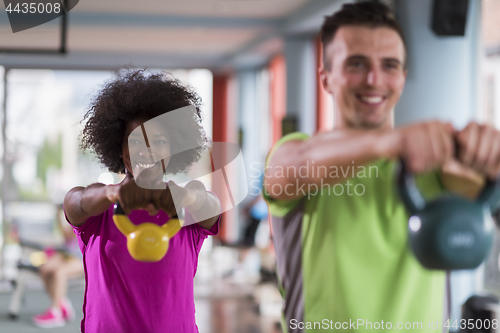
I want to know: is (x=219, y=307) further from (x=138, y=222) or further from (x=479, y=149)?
(x=479, y=149)

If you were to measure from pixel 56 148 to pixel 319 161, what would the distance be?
621cm

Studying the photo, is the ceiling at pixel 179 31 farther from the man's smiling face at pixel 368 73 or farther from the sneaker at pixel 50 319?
the man's smiling face at pixel 368 73

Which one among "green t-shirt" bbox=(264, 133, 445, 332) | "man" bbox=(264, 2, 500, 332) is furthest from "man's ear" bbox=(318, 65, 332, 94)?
"green t-shirt" bbox=(264, 133, 445, 332)

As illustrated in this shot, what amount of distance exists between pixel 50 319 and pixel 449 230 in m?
4.15

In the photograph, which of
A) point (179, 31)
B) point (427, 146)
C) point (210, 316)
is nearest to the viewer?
point (427, 146)

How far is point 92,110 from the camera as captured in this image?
119 cm

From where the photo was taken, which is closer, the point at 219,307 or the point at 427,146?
the point at 427,146

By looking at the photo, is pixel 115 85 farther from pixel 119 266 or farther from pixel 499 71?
pixel 499 71

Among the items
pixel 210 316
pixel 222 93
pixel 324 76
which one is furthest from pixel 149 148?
pixel 222 93

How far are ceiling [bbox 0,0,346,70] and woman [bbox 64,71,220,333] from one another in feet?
6.38

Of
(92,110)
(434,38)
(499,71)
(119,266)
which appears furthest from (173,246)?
(499,71)

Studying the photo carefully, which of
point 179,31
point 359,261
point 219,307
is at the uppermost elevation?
point 179,31

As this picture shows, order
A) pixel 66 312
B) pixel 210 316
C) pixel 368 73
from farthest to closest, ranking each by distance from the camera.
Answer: pixel 210 316
pixel 66 312
pixel 368 73

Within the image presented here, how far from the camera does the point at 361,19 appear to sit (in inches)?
33.8
